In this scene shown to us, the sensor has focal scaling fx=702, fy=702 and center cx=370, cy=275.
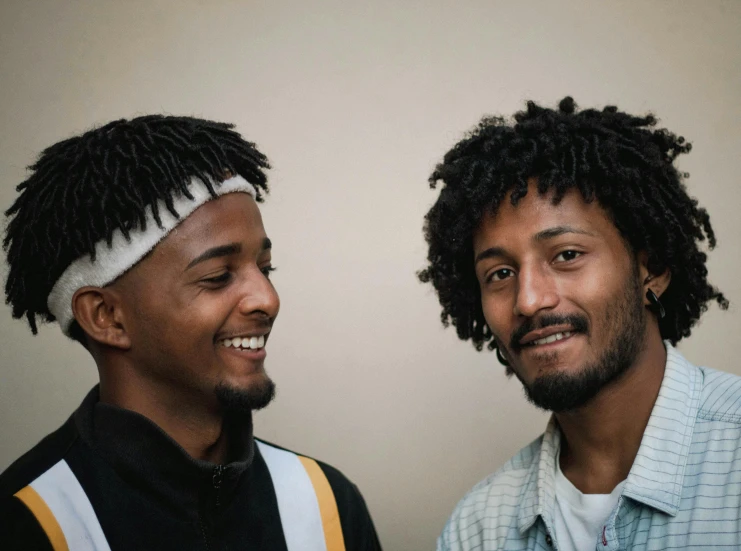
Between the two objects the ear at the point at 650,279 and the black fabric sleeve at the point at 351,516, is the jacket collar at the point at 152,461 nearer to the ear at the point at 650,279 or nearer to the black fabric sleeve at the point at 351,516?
the black fabric sleeve at the point at 351,516

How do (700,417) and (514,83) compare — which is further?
(514,83)

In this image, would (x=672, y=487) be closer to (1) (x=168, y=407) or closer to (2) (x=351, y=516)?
(2) (x=351, y=516)

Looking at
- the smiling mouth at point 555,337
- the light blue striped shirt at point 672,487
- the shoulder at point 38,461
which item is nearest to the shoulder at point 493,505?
the light blue striped shirt at point 672,487

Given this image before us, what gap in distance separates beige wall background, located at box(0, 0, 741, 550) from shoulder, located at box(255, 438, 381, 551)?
0.73 m

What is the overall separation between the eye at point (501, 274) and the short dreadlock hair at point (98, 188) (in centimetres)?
82

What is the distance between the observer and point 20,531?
1.62 meters

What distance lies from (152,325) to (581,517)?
129cm

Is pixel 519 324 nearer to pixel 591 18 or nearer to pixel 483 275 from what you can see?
pixel 483 275

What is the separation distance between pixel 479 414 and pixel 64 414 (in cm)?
165

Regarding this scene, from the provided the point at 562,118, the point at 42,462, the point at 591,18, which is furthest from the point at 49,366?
the point at 591,18

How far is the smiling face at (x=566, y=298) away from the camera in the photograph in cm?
196

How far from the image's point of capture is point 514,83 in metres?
2.98

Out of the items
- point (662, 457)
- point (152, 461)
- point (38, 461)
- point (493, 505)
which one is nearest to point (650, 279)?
point (662, 457)

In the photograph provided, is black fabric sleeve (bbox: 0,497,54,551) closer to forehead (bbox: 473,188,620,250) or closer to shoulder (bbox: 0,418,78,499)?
shoulder (bbox: 0,418,78,499)
